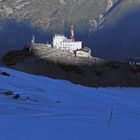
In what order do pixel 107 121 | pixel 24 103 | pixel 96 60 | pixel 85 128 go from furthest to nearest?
pixel 96 60, pixel 24 103, pixel 107 121, pixel 85 128

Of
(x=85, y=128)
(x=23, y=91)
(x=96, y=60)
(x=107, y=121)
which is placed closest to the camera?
(x=85, y=128)

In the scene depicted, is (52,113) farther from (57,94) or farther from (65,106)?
(57,94)

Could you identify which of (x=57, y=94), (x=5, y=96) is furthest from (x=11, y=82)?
(x=5, y=96)

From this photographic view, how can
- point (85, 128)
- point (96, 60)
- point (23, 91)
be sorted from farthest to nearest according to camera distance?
1. point (96, 60)
2. point (23, 91)
3. point (85, 128)

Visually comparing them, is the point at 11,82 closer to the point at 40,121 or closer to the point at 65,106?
the point at 65,106

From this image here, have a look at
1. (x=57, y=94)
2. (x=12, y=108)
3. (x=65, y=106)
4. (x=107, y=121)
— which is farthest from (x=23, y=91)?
(x=107, y=121)

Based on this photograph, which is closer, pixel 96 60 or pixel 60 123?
pixel 60 123

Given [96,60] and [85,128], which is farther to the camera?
[96,60]

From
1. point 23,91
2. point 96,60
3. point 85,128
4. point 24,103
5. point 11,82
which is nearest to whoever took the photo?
point 85,128
